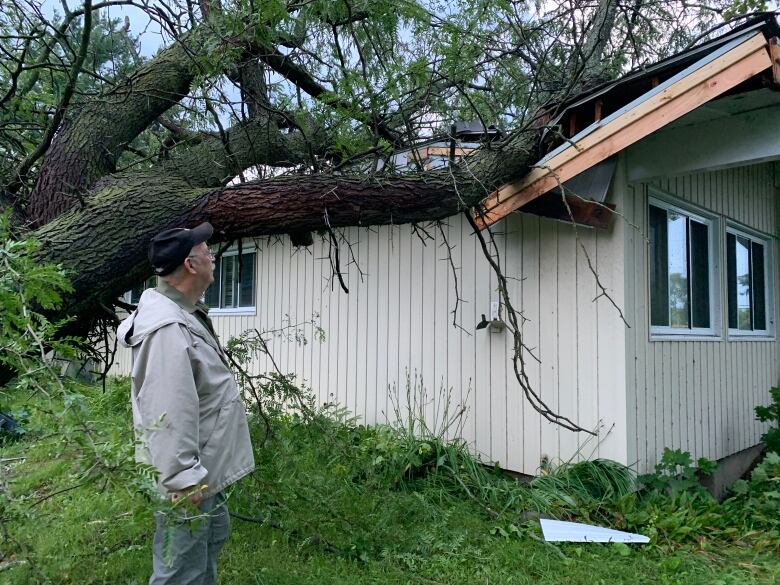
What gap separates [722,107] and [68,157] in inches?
183

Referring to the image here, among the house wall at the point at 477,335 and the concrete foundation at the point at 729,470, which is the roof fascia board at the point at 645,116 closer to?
the house wall at the point at 477,335

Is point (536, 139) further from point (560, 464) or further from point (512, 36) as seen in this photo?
point (512, 36)

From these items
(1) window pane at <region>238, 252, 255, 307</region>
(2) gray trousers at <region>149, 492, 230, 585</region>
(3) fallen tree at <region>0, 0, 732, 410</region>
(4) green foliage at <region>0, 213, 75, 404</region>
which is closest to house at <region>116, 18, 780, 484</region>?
(3) fallen tree at <region>0, 0, 732, 410</region>

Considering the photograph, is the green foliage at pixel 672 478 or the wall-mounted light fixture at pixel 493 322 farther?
the wall-mounted light fixture at pixel 493 322

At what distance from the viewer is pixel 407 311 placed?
6.62m

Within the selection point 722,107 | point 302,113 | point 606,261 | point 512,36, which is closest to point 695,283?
point 606,261

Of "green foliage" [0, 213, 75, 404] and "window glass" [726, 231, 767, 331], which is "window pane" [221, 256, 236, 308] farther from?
"green foliage" [0, 213, 75, 404]

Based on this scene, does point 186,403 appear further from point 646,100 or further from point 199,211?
point 646,100

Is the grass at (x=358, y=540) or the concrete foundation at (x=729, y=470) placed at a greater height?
the grass at (x=358, y=540)

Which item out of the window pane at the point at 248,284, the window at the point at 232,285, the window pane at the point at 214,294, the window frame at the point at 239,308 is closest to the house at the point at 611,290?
the window frame at the point at 239,308

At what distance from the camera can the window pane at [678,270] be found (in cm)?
570

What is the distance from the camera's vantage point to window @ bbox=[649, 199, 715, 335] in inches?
214

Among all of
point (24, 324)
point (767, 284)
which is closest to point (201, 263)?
point (24, 324)

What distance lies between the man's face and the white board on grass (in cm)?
299
